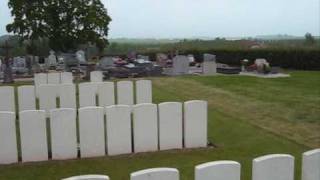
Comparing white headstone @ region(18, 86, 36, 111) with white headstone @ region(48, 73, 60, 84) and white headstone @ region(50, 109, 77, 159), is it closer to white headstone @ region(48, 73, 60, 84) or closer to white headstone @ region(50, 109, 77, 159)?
white headstone @ region(48, 73, 60, 84)

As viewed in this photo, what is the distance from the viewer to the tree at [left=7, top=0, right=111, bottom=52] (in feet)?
88.4

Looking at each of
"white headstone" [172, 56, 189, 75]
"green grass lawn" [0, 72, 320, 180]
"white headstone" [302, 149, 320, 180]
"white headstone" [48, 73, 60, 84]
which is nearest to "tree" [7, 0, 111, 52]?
"white headstone" [172, 56, 189, 75]

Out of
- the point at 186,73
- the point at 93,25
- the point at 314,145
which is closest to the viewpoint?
the point at 314,145

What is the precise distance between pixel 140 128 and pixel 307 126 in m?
3.91

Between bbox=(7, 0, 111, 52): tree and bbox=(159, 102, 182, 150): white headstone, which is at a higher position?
bbox=(7, 0, 111, 52): tree

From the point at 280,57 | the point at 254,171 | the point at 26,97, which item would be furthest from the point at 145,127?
the point at 280,57

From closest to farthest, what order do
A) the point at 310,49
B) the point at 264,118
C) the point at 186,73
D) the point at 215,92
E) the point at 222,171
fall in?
the point at 222,171
the point at 264,118
the point at 215,92
the point at 186,73
the point at 310,49

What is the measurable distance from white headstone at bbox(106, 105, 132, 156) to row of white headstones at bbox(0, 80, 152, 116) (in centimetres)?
339

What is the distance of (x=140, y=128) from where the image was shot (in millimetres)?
7812

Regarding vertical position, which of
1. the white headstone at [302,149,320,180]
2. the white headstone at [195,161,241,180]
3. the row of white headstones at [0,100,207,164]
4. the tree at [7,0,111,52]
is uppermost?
the tree at [7,0,111,52]

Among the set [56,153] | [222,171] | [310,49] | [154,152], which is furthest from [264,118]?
[310,49]

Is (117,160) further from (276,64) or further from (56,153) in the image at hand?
(276,64)

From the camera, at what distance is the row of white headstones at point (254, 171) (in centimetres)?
327

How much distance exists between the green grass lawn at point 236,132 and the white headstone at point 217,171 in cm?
292
